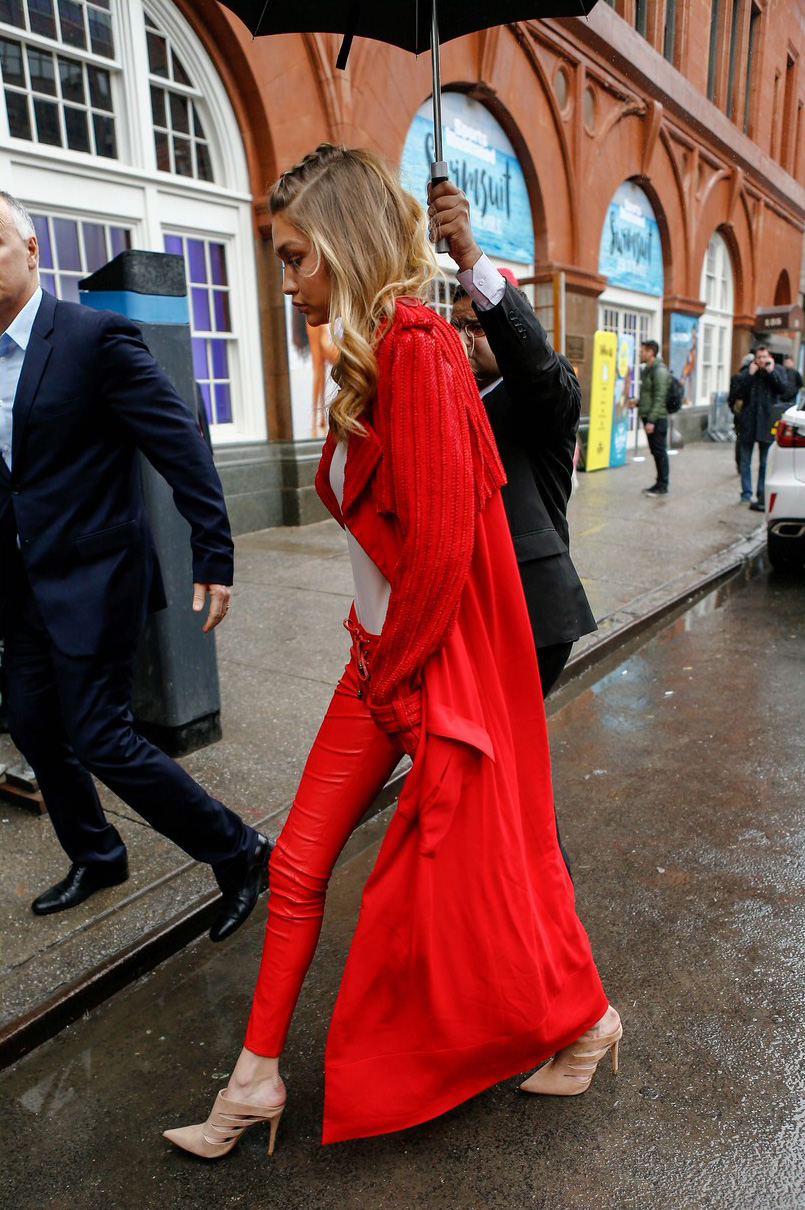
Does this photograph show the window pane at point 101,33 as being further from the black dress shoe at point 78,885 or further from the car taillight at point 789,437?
the black dress shoe at point 78,885

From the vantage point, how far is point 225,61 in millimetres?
8297

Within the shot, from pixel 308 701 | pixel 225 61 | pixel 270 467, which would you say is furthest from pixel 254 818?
pixel 225 61

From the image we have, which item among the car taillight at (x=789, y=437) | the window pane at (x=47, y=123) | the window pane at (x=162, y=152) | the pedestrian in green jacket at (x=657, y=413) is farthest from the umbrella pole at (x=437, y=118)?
the pedestrian in green jacket at (x=657, y=413)

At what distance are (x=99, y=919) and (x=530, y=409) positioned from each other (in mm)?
2029

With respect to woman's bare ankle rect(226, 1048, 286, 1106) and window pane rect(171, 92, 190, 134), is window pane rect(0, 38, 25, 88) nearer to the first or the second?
window pane rect(171, 92, 190, 134)

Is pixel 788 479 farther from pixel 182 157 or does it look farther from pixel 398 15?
pixel 182 157

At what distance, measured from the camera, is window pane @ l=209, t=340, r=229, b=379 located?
29.7ft

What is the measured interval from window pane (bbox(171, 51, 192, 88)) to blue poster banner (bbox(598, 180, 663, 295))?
29.9 ft

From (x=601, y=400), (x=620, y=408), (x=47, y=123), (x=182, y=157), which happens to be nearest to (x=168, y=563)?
(x=47, y=123)

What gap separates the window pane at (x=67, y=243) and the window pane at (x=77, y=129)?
0.61 m

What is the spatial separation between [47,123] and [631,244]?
41.5 feet

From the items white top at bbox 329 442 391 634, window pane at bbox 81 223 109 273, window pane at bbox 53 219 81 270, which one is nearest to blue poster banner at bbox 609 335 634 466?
window pane at bbox 81 223 109 273

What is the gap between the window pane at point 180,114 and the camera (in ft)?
Result: 27.0

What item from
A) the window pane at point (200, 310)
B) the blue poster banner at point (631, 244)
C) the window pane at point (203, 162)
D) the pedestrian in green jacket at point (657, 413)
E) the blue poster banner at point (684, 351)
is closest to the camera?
the window pane at point (203, 162)
